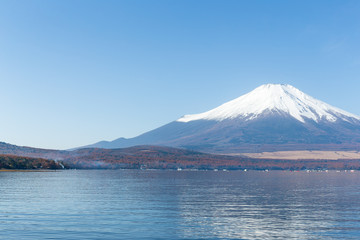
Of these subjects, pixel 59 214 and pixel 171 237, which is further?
pixel 59 214

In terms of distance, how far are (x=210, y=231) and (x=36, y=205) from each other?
102ft

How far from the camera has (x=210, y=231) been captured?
45.6 meters

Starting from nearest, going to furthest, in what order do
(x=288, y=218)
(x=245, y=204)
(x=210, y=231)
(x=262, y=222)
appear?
(x=210, y=231) → (x=262, y=222) → (x=288, y=218) → (x=245, y=204)

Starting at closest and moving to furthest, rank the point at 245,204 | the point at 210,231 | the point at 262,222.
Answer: the point at 210,231, the point at 262,222, the point at 245,204

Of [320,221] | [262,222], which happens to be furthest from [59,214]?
[320,221]

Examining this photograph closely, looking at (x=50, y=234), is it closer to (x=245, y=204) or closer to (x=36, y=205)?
(x=36, y=205)

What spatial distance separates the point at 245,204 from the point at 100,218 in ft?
86.3

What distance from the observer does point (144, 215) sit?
5594cm

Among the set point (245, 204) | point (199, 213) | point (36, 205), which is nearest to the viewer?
point (199, 213)

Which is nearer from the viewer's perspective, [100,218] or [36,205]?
[100,218]

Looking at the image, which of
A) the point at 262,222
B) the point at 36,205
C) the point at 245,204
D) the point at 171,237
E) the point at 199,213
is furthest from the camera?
the point at 245,204

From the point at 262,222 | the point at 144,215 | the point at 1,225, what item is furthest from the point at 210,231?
the point at 1,225

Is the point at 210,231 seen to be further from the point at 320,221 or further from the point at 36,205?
the point at 36,205

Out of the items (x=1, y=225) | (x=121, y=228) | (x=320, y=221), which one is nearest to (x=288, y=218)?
(x=320, y=221)
